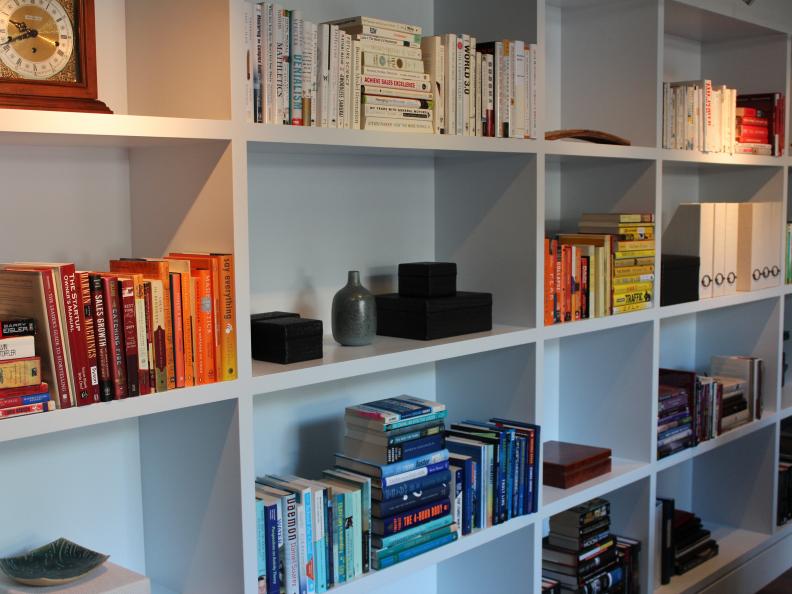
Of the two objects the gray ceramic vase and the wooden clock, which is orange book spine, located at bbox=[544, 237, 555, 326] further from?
the wooden clock

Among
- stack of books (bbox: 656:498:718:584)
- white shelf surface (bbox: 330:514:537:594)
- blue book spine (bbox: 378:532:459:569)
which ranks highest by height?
blue book spine (bbox: 378:532:459:569)

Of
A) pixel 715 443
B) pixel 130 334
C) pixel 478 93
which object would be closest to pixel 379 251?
pixel 478 93

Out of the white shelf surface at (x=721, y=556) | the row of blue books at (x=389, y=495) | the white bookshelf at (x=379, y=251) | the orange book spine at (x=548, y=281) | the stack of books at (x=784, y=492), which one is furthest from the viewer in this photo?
the stack of books at (x=784, y=492)

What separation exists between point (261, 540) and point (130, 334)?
55 cm

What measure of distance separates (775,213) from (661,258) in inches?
29.8

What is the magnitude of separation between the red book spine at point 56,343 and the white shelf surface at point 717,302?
1990mm

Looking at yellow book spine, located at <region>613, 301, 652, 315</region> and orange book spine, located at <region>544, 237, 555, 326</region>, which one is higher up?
orange book spine, located at <region>544, 237, 555, 326</region>

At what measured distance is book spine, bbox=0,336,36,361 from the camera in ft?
4.69

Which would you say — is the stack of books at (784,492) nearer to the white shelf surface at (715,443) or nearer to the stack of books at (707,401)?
the white shelf surface at (715,443)

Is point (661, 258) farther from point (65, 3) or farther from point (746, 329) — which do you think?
point (65, 3)

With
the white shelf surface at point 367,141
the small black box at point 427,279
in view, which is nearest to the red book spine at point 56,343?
the white shelf surface at point 367,141

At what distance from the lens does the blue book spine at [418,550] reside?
2068 millimetres

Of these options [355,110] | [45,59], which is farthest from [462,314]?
[45,59]

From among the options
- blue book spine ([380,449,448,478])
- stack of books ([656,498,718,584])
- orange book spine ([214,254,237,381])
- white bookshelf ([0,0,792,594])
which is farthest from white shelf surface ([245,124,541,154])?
stack of books ([656,498,718,584])
